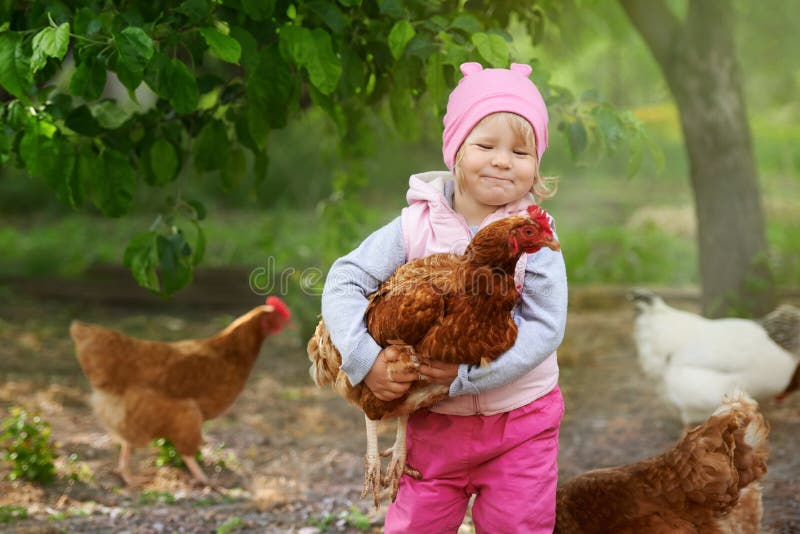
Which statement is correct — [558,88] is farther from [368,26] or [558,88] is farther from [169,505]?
[169,505]

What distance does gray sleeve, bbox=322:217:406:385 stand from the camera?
6.56ft

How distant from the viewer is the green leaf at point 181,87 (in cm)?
233

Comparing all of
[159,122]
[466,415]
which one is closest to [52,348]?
[159,122]

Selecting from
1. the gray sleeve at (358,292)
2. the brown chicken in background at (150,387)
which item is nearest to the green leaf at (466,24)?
the gray sleeve at (358,292)

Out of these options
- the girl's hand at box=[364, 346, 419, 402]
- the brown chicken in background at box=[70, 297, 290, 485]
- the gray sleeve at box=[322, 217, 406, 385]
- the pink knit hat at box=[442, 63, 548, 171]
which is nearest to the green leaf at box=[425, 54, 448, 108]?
the pink knit hat at box=[442, 63, 548, 171]

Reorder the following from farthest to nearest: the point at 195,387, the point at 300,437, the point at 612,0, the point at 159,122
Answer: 1. the point at 612,0
2. the point at 300,437
3. the point at 195,387
4. the point at 159,122

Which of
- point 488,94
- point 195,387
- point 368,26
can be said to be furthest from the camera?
point 195,387

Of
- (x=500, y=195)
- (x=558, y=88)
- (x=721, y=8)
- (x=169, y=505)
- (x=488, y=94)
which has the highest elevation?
(x=721, y=8)

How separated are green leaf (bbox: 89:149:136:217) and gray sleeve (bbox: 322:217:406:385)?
3.13 feet

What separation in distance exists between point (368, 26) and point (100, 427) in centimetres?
295

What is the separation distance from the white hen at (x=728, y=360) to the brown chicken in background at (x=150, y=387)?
7.52ft

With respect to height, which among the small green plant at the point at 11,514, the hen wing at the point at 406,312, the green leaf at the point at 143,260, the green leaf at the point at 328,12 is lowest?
the small green plant at the point at 11,514

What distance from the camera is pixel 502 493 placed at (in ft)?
7.04

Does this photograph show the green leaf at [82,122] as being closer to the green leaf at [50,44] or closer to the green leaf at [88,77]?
the green leaf at [88,77]
